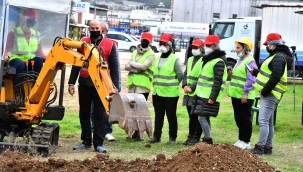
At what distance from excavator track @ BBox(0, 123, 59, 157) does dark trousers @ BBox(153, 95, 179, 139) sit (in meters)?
2.39

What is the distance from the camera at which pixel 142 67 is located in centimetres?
1262

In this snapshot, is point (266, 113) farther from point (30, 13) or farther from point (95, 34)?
point (30, 13)

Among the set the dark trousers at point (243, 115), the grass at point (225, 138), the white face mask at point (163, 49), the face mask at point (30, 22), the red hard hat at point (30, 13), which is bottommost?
the grass at point (225, 138)

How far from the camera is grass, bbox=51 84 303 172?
10.9 m

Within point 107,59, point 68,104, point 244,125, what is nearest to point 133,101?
point 107,59

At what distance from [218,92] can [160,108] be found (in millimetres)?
1478

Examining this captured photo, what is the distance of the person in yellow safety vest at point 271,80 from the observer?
10922 millimetres

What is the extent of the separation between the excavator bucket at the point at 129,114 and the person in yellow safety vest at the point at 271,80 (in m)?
2.89

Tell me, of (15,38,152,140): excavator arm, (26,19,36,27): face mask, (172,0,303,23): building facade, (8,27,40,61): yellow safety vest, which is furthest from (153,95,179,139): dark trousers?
(172,0,303,23): building facade

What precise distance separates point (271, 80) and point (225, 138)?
2.98 meters

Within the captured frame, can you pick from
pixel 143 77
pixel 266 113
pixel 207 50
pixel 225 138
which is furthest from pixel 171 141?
pixel 266 113

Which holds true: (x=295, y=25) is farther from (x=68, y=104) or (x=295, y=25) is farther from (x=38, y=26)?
(x=38, y=26)

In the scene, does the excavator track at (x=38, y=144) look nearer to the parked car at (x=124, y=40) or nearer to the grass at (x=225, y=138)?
the grass at (x=225, y=138)

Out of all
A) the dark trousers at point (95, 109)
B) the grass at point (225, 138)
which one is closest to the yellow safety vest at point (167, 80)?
the grass at point (225, 138)
